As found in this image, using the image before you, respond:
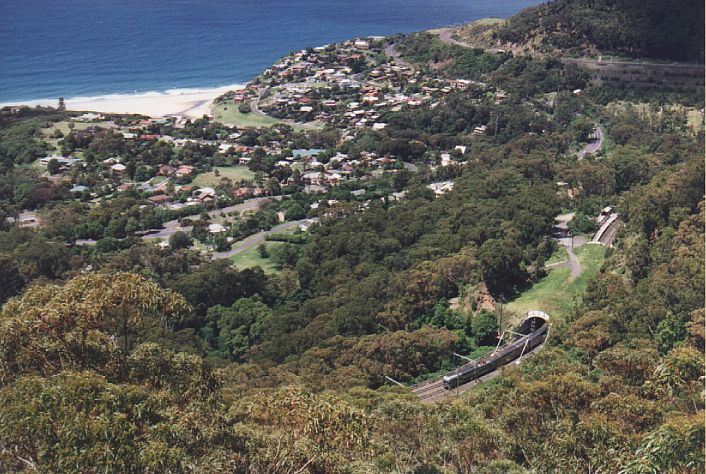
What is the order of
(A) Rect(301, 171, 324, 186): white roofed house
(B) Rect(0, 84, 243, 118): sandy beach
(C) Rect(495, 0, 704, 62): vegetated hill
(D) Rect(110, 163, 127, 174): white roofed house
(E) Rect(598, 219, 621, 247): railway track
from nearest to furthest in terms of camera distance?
(E) Rect(598, 219, 621, 247): railway track → (A) Rect(301, 171, 324, 186): white roofed house → (D) Rect(110, 163, 127, 174): white roofed house → (B) Rect(0, 84, 243, 118): sandy beach → (C) Rect(495, 0, 704, 62): vegetated hill

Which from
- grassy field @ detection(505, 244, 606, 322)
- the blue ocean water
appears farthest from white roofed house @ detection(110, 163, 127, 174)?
grassy field @ detection(505, 244, 606, 322)

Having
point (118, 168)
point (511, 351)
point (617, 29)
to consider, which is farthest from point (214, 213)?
point (617, 29)

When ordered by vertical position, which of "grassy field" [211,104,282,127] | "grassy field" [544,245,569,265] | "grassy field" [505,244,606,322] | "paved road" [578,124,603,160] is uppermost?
"grassy field" [505,244,606,322]

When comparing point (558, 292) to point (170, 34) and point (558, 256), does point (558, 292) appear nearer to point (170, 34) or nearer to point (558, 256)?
point (558, 256)

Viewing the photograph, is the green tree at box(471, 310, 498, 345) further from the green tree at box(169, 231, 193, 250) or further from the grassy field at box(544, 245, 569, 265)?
the green tree at box(169, 231, 193, 250)

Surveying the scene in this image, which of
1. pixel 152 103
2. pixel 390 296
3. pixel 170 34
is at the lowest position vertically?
pixel 390 296

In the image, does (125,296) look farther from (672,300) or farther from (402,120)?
(402,120)
